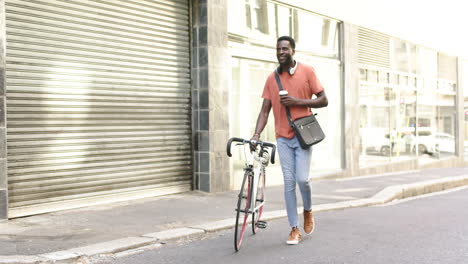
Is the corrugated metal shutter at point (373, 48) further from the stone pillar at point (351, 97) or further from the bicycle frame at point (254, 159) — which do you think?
the bicycle frame at point (254, 159)

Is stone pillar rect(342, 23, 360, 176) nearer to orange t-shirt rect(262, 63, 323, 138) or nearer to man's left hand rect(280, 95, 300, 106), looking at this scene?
orange t-shirt rect(262, 63, 323, 138)

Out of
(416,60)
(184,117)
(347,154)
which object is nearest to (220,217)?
(184,117)

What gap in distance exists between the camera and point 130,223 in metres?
6.54

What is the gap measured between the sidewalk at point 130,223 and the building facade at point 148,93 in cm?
Result: 43

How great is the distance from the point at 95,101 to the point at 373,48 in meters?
9.22

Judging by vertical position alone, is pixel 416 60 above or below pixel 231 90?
above

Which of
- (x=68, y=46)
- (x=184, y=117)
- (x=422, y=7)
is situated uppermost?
(x=422, y=7)

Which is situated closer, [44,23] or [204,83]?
[44,23]

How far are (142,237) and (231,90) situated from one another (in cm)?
510

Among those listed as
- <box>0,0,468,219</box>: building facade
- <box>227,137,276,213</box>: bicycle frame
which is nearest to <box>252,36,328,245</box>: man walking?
<box>227,137,276,213</box>: bicycle frame

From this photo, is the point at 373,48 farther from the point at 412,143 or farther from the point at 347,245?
the point at 347,245

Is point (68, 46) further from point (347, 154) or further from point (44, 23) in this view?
point (347, 154)

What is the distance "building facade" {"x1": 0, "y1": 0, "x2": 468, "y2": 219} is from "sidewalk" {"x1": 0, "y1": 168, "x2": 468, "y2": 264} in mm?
434

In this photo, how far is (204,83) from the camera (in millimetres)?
9500
